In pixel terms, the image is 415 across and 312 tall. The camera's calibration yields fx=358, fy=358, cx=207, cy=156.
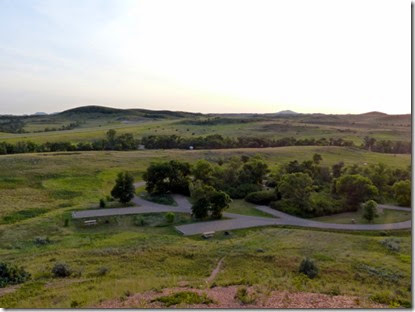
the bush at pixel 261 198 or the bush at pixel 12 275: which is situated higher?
the bush at pixel 12 275

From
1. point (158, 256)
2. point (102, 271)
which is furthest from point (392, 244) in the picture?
point (102, 271)

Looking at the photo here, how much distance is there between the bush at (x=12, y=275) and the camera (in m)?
18.1

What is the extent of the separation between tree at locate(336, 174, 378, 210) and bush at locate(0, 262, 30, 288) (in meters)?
32.8

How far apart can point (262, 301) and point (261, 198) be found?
27409 mm

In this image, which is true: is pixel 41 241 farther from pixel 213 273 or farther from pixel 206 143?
pixel 206 143

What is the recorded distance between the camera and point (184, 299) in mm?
13789

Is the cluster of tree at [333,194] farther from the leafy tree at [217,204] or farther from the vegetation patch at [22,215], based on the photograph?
the vegetation patch at [22,215]

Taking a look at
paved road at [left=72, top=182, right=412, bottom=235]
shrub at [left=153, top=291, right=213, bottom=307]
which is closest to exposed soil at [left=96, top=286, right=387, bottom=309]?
shrub at [left=153, top=291, right=213, bottom=307]

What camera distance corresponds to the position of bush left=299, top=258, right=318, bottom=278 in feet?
65.2

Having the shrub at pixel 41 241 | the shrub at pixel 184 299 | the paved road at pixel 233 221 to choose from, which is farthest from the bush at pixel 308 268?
the shrub at pixel 41 241

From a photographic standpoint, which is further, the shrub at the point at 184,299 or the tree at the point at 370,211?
the tree at the point at 370,211

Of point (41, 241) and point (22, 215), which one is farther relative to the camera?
point (22, 215)

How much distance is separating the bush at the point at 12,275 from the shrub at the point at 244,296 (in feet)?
37.0

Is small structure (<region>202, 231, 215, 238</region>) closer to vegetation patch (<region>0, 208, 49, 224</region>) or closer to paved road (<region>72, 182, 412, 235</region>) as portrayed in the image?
paved road (<region>72, 182, 412, 235</region>)
